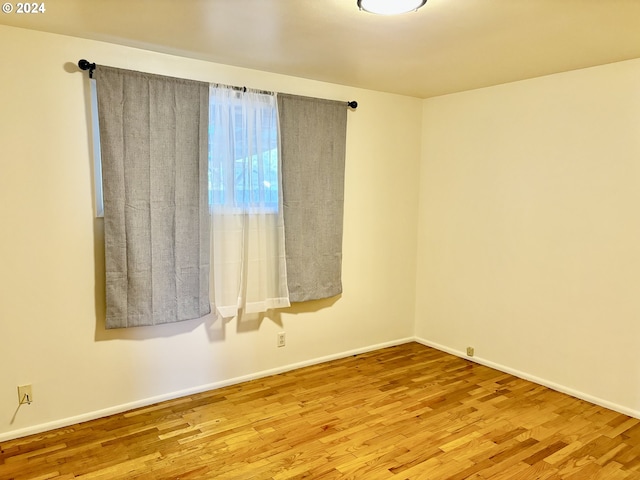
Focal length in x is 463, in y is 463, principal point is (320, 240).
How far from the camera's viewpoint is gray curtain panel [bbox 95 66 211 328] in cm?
283

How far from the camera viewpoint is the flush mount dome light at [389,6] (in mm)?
2051

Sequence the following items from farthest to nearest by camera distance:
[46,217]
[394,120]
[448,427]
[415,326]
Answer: [415,326] → [394,120] → [448,427] → [46,217]

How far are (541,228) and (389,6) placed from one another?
2.21 metres

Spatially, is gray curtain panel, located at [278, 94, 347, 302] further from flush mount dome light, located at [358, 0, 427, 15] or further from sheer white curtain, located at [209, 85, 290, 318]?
flush mount dome light, located at [358, 0, 427, 15]

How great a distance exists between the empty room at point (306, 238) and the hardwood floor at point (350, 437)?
18mm

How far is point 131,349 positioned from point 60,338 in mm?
431

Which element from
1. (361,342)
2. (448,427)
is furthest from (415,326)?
(448,427)

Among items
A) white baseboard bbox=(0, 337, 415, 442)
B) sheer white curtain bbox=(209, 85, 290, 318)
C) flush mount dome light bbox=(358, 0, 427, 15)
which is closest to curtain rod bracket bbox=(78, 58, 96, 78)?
sheer white curtain bbox=(209, 85, 290, 318)

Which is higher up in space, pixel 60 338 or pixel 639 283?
pixel 639 283

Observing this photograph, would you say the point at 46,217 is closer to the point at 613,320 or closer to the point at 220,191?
the point at 220,191

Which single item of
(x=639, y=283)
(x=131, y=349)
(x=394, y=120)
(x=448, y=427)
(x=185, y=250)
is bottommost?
(x=448, y=427)

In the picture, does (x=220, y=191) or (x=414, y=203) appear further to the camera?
(x=414, y=203)

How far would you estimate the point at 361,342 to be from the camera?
167 inches

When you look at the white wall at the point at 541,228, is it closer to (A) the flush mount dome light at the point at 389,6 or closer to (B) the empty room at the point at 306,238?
(B) the empty room at the point at 306,238
